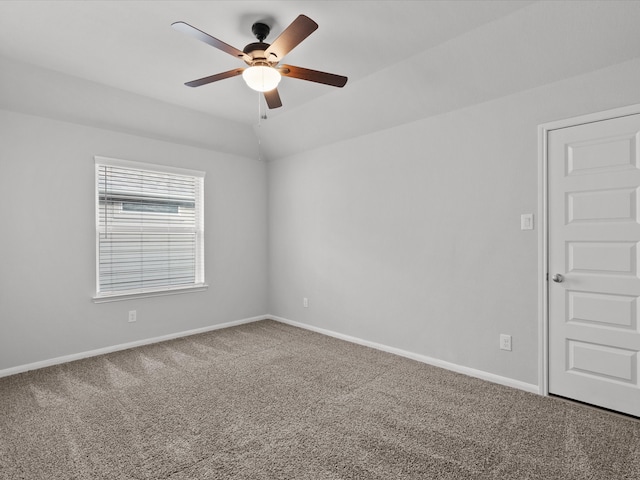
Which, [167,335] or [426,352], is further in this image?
[167,335]

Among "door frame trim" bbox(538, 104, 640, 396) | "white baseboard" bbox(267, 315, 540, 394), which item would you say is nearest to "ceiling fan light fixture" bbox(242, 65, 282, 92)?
"door frame trim" bbox(538, 104, 640, 396)

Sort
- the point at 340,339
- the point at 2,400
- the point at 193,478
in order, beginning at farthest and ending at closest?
the point at 340,339, the point at 2,400, the point at 193,478

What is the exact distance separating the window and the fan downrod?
2.28 meters

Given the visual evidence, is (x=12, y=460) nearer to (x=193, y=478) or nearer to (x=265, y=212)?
(x=193, y=478)

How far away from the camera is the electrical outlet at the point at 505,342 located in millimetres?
2980

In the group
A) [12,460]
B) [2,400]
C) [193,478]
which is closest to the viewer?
[193,478]

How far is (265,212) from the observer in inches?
209

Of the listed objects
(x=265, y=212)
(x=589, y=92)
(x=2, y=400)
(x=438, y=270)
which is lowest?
(x=2, y=400)

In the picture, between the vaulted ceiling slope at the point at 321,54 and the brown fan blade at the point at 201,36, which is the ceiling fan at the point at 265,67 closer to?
the brown fan blade at the point at 201,36

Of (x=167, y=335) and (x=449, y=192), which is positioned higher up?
(x=449, y=192)

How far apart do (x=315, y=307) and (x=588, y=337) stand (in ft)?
9.47

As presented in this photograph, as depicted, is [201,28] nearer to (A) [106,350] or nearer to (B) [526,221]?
(B) [526,221]

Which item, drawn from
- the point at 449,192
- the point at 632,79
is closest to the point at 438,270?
the point at 449,192

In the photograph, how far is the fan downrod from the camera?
8.10ft
